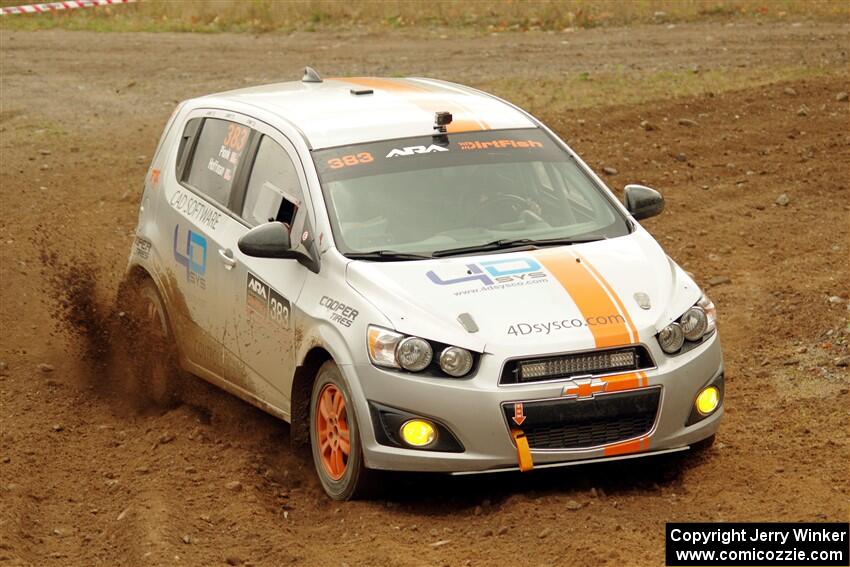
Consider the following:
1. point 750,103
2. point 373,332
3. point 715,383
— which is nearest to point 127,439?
point 373,332

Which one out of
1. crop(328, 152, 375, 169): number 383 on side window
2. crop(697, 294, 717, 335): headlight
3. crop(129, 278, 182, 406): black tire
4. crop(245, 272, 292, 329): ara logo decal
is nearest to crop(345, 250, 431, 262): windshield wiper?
crop(245, 272, 292, 329): ara logo decal

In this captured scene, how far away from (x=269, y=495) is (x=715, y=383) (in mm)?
2247

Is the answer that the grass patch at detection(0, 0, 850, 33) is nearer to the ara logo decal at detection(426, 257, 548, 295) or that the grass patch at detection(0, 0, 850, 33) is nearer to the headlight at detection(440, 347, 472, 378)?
the ara logo decal at detection(426, 257, 548, 295)

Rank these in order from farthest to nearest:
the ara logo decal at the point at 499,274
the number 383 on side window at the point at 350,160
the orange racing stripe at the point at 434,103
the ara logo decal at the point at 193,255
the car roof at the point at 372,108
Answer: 1. the ara logo decal at the point at 193,255
2. the orange racing stripe at the point at 434,103
3. the car roof at the point at 372,108
4. the number 383 on side window at the point at 350,160
5. the ara logo decal at the point at 499,274

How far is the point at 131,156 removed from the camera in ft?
51.4

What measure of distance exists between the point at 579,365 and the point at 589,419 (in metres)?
0.24

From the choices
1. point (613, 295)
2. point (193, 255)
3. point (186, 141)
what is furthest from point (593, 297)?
point (186, 141)

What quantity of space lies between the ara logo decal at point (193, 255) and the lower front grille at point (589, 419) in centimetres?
263

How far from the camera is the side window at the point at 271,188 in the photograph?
24.6 ft

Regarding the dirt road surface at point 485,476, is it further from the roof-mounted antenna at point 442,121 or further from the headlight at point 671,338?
the roof-mounted antenna at point 442,121

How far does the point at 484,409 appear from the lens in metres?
6.15

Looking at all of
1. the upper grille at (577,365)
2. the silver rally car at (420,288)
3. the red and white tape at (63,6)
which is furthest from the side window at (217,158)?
the red and white tape at (63,6)

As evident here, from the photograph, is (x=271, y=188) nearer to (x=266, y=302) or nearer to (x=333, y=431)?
(x=266, y=302)

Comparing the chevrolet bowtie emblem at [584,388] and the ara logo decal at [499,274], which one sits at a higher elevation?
the ara logo decal at [499,274]
